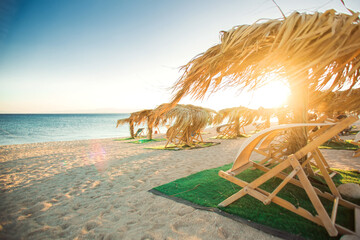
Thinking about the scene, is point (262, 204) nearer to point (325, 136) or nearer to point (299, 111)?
point (325, 136)

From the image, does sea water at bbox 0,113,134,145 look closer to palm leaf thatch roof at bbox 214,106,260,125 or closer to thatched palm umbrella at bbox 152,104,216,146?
thatched palm umbrella at bbox 152,104,216,146

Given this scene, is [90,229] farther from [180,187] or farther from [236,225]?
[236,225]

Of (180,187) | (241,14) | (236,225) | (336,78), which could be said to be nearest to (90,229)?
(180,187)

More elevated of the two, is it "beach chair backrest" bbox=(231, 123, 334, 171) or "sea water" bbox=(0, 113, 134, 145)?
"beach chair backrest" bbox=(231, 123, 334, 171)

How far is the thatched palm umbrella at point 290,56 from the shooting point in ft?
4.80

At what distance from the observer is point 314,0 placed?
156cm

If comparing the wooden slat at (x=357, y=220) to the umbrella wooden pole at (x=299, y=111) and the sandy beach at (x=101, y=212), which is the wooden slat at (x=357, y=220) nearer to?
the sandy beach at (x=101, y=212)

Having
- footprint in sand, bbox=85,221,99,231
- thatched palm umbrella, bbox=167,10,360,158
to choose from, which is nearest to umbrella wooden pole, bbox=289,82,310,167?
thatched palm umbrella, bbox=167,10,360,158

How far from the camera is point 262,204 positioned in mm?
2027

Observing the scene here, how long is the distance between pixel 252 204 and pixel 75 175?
4.14 m

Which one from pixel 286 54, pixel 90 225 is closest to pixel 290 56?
pixel 286 54

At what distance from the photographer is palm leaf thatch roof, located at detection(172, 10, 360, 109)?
146 centimetres

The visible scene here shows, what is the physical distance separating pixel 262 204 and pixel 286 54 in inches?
73.6

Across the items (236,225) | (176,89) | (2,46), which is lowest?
(236,225)
